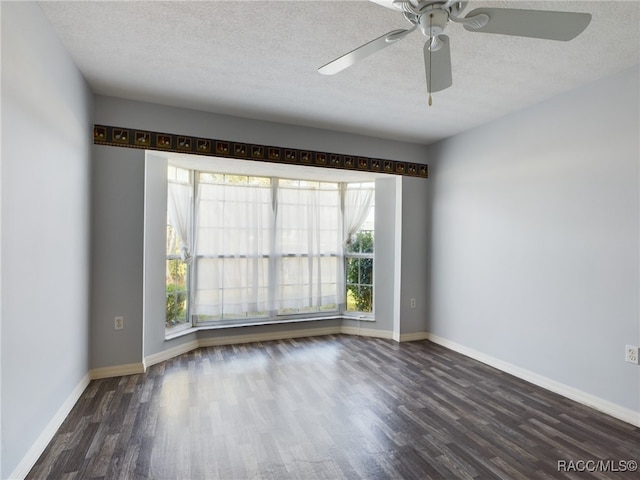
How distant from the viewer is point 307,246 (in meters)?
4.63

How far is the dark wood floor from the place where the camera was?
1928 mm

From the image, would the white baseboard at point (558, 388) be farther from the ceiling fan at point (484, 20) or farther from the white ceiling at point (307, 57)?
the ceiling fan at point (484, 20)

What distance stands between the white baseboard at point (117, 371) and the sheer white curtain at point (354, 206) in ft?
9.42

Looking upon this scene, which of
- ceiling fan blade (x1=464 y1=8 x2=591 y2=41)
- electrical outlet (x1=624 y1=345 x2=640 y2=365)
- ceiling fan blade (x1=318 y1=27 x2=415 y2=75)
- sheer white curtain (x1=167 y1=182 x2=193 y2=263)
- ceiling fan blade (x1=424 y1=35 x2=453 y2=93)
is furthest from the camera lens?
sheer white curtain (x1=167 y1=182 x2=193 y2=263)

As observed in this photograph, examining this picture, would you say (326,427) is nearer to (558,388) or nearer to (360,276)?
(558,388)

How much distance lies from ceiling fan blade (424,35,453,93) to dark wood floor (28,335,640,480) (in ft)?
7.21

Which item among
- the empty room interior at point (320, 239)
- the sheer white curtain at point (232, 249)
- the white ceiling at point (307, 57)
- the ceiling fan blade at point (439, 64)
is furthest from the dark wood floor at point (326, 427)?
the white ceiling at point (307, 57)

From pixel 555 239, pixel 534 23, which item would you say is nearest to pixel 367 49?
pixel 534 23

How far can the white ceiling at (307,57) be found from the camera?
1.95 metres

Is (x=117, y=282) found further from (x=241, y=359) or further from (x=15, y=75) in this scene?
(x=15, y=75)

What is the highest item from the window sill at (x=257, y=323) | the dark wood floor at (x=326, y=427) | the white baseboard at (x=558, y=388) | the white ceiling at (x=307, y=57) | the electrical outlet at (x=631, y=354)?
the white ceiling at (x=307, y=57)

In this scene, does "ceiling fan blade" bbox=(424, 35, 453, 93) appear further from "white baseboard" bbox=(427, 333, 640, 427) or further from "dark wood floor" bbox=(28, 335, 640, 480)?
"white baseboard" bbox=(427, 333, 640, 427)

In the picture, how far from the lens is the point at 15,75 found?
169 cm

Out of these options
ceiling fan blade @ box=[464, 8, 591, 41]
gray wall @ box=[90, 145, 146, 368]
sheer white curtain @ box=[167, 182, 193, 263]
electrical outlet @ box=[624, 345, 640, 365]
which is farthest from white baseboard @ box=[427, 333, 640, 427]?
gray wall @ box=[90, 145, 146, 368]
